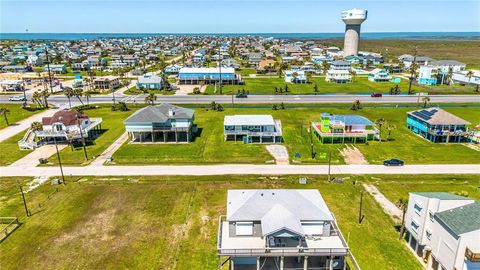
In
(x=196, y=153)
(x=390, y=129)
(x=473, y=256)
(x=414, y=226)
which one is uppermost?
(x=473, y=256)

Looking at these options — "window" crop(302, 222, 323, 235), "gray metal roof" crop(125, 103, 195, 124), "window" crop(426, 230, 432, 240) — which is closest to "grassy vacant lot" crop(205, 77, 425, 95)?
"gray metal roof" crop(125, 103, 195, 124)

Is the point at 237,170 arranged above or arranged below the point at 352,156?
below

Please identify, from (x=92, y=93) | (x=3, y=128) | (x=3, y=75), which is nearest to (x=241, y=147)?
(x=3, y=128)

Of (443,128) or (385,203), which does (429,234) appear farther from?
(443,128)

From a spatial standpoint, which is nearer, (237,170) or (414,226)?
(414,226)

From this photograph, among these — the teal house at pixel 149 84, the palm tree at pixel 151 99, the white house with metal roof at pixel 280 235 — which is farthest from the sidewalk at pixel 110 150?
the teal house at pixel 149 84

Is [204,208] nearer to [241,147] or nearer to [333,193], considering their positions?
[333,193]

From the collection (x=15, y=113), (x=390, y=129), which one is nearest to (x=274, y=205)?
(x=390, y=129)
